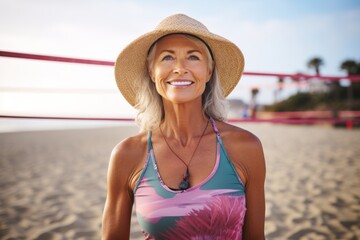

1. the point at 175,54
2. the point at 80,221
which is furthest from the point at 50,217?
the point at 175,54

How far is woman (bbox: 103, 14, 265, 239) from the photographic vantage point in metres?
1.28

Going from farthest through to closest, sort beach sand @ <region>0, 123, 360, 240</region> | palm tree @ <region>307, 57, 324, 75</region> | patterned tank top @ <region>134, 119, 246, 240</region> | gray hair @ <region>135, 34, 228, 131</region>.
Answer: palm tree @ <region>307, 57, 324, 75</region>, beach sand @ <region>0, 123, 360, 240</region>, gray hair @ <region>135, 34, 228, 131</region>, patterned tank top @ <region>134, 119, 246, 240</region>

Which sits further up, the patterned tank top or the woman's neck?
the woman's neck

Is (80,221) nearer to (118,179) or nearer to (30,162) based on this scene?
(118,179)

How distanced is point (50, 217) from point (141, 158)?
2447mm

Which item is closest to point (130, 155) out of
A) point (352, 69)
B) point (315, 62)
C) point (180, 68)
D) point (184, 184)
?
point (184, 184)

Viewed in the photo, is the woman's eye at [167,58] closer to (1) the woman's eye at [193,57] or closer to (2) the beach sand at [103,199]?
(1) the woman's eye at [193,57]

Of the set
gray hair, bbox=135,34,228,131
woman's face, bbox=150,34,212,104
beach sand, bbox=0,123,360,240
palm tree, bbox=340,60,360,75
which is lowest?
beach sand, bbox=0,123,360,240

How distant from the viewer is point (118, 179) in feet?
4.74

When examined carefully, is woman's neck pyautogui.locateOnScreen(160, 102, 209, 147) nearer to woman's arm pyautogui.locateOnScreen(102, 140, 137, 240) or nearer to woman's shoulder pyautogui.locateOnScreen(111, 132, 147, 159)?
woman's shoulder pyautogui.locateOnScreen(111, 132, 147, 159)

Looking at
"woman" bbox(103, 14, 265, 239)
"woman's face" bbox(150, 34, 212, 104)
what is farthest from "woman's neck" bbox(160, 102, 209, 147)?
"woman's face" bbox(150, 34, 212, 104)

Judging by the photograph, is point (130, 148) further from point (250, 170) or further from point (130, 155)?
point (250, 170)

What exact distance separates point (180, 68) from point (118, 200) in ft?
2.46

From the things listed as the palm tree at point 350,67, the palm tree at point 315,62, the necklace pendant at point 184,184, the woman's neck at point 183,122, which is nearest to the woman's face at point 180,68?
the woman's neck at point 183,122
